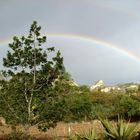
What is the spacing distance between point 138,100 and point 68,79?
31073mm

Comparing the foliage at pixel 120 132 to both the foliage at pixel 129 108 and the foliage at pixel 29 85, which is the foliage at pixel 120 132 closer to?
the foliage at pixel 29 85

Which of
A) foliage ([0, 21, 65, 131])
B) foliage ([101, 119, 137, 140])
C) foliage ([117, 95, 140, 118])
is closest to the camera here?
foliage ([101, 119, 137, 140])

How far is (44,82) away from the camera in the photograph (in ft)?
72.9

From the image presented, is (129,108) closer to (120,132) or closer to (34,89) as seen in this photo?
(34,89)

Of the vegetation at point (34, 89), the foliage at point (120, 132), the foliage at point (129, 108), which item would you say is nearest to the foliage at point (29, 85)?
the vegetation at point (34, 89)

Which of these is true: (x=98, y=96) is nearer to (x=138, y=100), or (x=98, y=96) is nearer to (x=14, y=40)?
→ (x=138, y=100)

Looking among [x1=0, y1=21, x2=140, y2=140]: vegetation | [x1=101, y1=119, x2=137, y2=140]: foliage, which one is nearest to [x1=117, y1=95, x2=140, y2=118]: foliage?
[x1=0, y1=21, x2=140, y2=140]: vegetation

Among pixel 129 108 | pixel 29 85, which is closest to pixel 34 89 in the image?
pixel 29 85

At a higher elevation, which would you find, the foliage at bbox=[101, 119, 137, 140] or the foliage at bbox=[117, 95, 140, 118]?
the foliage at bbox=[117, 95, 140, 118]

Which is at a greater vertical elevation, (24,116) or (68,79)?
(68,79)

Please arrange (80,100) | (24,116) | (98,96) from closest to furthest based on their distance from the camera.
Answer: (24,116)
(80,100)
(98,96)

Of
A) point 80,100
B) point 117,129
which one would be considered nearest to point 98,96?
point 80,100

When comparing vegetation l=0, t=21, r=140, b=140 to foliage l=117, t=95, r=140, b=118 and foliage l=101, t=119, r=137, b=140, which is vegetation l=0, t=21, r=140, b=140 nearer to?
foliage l=101, t=119, r=137, b=140

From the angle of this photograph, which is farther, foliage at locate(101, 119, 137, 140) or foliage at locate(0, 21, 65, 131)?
foliage at locate(0, 21, 65, 131)
